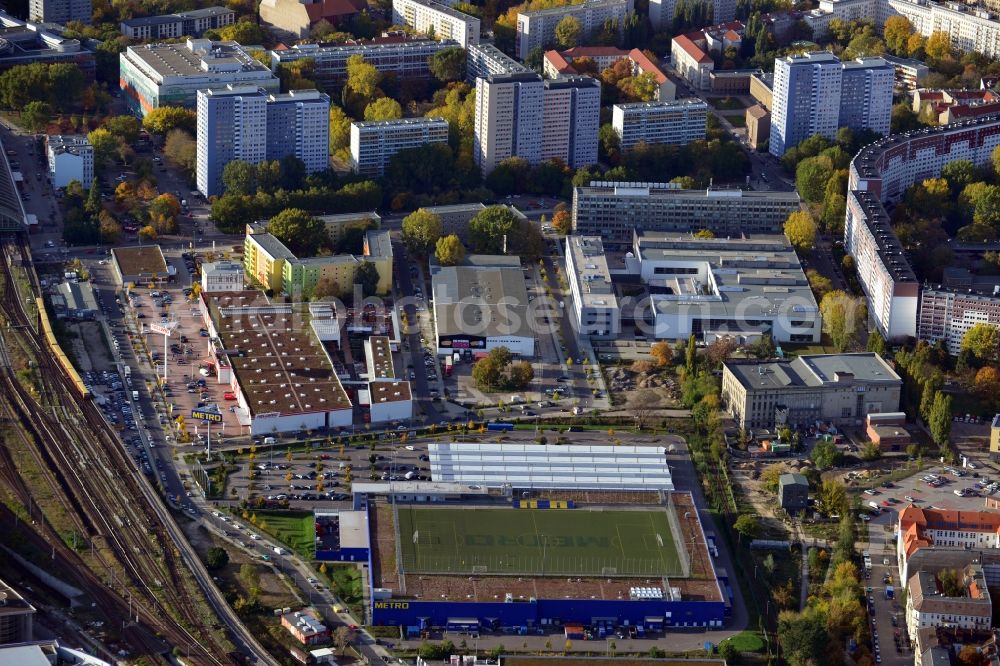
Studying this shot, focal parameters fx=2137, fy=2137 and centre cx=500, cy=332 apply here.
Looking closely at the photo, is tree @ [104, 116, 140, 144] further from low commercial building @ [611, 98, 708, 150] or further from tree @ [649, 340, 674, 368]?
tree @ [649, 340, 674, 368]

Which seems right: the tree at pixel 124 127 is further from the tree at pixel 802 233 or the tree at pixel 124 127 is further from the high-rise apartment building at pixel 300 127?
the tree at pixel 802 233

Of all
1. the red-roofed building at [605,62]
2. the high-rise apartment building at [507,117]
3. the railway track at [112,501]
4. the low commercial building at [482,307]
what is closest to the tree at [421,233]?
the low commercial building at [482,307]

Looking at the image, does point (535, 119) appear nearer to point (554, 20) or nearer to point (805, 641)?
point (554, 20)

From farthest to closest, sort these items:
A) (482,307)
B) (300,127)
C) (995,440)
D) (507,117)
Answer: (507,117), (300,127), (482,307), (995,440)

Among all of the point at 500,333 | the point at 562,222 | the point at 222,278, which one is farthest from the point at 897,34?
the point at 222,278

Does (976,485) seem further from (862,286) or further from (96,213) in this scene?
(96,213)

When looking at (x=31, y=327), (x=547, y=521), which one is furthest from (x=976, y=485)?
(x=31, y=327)

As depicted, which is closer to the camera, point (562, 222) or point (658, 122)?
point (562, 222)

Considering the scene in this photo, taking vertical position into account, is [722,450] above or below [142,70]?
below
